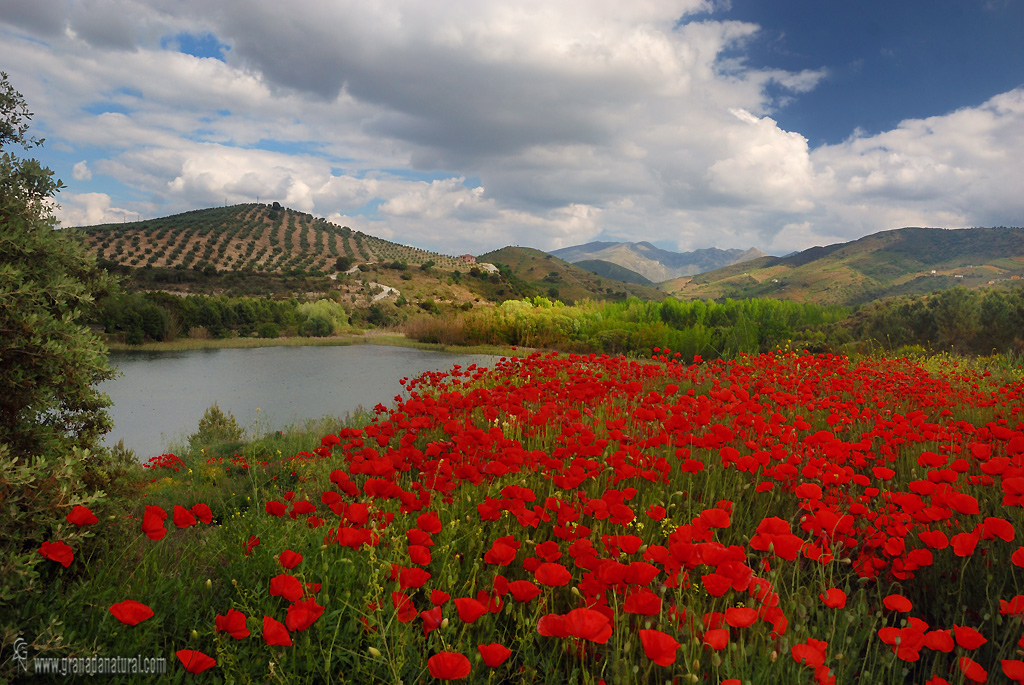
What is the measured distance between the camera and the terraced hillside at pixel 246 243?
5159cm

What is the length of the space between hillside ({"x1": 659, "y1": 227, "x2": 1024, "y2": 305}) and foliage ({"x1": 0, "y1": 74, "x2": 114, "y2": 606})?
285 ft

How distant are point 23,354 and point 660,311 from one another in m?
13.7

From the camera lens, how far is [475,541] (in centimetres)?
244

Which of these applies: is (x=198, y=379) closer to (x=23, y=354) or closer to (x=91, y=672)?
(x=23, y=354)

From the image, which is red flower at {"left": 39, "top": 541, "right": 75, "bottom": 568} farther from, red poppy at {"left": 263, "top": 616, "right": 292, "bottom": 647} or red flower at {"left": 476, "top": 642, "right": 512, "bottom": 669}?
red flower at {"left": 476, "top": 642, "right": 512, "bottom": 669}

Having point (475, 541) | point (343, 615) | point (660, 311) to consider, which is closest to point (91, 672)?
point (343, 615)

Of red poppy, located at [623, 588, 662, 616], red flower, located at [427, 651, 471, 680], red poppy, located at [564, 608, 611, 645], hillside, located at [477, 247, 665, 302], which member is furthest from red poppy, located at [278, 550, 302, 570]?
hillside, located at [477, 247, 665, 302]

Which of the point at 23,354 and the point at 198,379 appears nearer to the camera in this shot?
the point at 23,354

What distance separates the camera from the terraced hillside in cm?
5159

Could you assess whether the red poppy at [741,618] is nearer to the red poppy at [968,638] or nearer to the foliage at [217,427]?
the red poppy at [968,638]

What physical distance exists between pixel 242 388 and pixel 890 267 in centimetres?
14209

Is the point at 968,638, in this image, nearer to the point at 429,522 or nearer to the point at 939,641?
the point at 939,641

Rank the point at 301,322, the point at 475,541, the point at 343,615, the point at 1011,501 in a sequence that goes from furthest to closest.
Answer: the point at 301,322 < the point at 475,541 < the point at 1011,501 < the point at 343,615

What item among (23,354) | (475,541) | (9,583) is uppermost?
(23,354)
